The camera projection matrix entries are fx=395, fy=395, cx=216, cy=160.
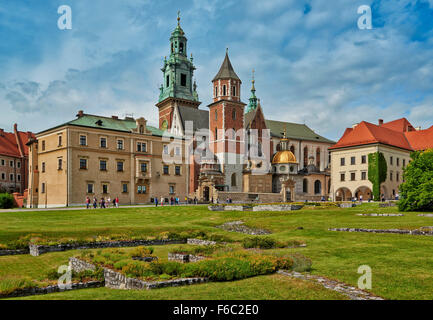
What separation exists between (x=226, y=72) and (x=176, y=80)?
46.4ft

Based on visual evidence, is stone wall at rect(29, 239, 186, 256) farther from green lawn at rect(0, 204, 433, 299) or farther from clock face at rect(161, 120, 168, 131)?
clock face at rect(161, 120, 168, 131)

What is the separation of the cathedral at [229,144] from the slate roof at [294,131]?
0.37 m

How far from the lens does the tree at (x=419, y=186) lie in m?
34.8

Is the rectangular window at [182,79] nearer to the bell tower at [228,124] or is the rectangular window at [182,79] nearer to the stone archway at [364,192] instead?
the bell tower at [228,124]

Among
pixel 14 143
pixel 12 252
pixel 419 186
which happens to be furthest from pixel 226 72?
pixel 12 252

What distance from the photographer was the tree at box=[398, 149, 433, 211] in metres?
34.8

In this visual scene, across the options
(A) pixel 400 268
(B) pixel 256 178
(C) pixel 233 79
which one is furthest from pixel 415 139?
(A) pixel 400 268

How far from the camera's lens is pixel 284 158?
83.2 m

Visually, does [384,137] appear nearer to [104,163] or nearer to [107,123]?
[107,123]

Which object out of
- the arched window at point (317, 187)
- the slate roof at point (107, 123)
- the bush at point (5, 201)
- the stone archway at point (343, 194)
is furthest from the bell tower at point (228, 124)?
the bush at point (5, 201)

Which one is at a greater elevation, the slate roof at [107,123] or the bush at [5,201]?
the slate roof at [107,123]

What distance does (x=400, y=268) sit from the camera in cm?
1288

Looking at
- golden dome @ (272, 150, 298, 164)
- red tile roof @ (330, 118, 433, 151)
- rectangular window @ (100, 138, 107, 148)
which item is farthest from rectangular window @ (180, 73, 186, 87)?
red tile roof @ (330, 118, 433, 151)
